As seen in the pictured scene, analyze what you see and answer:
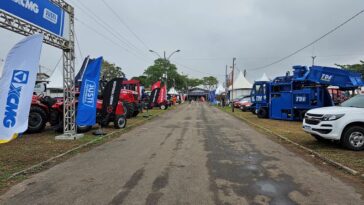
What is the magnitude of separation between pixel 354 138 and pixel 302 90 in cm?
1175

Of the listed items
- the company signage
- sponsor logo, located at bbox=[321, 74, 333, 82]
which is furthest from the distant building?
the company signage

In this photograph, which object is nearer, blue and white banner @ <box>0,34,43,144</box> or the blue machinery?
blue and white banner @ <box>0,34,43,144</box>

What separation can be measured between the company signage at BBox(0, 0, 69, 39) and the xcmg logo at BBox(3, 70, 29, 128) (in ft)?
9.93

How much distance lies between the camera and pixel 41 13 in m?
12.3

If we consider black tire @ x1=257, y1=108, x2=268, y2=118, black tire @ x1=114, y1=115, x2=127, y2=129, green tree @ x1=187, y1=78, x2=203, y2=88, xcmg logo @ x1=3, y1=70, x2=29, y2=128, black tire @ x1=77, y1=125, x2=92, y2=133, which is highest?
green tree @ x1=187, y1=78, x2=203, y2=88

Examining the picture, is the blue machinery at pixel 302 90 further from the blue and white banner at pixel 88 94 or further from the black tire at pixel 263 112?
the blue and white banner at pixel 88 94

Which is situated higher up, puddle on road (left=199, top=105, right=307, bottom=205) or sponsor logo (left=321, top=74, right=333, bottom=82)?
sponsor logo (left=321, top=74, right=333, bottom=82)

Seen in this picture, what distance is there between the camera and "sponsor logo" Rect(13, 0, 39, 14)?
11.1m

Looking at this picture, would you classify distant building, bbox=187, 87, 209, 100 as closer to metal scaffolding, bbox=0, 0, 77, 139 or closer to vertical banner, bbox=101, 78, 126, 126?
vertical banner, bbox=101, 78, 126, 126

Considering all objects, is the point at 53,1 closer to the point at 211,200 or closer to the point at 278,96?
the point at 211,200

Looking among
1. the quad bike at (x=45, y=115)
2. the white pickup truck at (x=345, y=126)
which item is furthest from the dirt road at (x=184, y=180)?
the quad bike at (x=45, y=115)

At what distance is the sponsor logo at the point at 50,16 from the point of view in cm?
1265

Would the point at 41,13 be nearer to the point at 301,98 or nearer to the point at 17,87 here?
the point at 17,87

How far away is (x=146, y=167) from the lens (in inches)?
349
